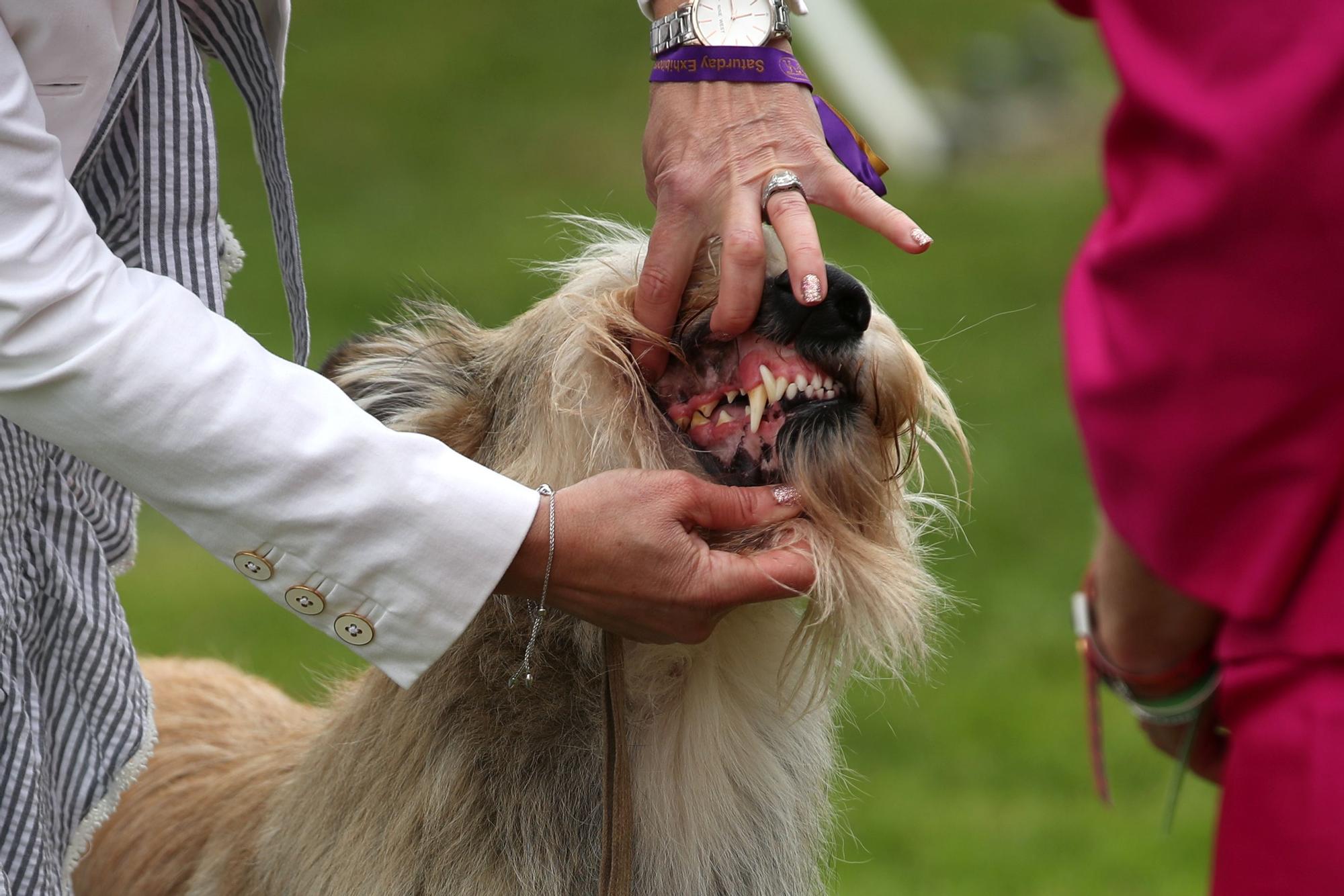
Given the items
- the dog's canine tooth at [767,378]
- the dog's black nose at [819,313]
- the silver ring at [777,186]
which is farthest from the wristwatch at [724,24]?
the dog's canine tooth at [767,378]

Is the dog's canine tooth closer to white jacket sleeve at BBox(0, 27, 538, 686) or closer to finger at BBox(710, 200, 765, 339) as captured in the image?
finger at BBox(710, 200, 765, 339)

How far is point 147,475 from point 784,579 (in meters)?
1.03

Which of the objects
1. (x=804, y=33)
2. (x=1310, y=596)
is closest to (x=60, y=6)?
(x=1310, y=596)

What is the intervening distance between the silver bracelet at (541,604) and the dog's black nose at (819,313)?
493 mm

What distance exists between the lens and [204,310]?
228 cm

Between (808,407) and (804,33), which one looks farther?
(804,33)

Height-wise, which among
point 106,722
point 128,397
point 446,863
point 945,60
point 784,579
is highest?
point 128,397

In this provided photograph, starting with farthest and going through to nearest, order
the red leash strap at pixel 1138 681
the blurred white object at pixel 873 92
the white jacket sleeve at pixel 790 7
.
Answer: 1. the blurred white object at pixel 873 92
2. the white jacket sleeve at pixel 790 7
3. the red leash strap at pixel 1138 681

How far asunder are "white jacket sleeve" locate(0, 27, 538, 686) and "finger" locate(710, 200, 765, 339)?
0.47m

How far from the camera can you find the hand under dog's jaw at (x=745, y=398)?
102 inches

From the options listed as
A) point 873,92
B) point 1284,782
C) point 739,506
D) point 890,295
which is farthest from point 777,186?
point 873,92

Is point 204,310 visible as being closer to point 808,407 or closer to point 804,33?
point 808,407

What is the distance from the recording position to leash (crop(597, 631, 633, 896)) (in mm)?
2576

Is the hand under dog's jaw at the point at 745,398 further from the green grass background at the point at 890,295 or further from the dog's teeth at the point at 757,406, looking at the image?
the green grass background at the point at 890,295
